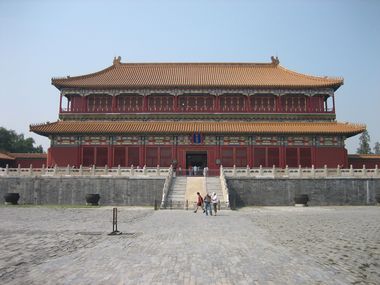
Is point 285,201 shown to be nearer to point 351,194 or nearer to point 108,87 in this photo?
point 351,194

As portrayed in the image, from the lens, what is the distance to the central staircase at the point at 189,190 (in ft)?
87.7

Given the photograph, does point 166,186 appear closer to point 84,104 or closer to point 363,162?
point 84,104

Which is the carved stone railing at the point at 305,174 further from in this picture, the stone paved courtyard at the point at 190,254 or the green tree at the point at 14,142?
the green tree at the point at 14,142

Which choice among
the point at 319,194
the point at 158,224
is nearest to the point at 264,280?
the point at 158,224

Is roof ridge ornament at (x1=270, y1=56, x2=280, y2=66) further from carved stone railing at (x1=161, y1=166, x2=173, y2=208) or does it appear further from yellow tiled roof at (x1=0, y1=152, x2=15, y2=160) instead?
yellow tiled roof at (x1=0, y1=152, x2=15, y2=160)

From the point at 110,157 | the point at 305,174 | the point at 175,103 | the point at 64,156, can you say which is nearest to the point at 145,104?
the point at 175,103

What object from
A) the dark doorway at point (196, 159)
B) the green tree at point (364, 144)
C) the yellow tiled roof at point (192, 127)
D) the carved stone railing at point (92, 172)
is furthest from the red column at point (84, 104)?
the green tree at point (364, 144)

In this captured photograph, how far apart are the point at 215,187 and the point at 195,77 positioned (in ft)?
54.5

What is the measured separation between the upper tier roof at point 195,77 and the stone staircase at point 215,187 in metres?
12.1

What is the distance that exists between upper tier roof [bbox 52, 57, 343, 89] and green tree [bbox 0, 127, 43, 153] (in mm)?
45460

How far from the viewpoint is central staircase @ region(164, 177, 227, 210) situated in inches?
1052

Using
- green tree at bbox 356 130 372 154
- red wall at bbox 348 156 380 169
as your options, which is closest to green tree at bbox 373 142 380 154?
green tree at bbox 356 130 372 154

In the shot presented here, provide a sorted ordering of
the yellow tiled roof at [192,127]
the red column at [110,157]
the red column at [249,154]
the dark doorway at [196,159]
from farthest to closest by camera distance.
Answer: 1. the dark doorway at [196,159]
2. the red column at [110,157]
3. the red column at [249,154]
4. the yellow tiled roof at [192,127]

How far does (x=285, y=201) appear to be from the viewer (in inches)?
1206
